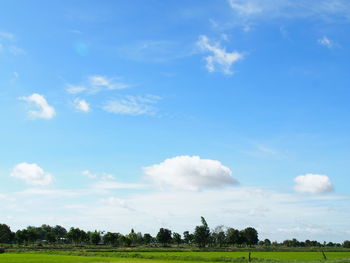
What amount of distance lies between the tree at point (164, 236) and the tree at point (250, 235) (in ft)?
121

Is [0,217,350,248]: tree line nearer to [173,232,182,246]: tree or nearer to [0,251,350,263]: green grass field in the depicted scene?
[173,232,182,246]: tree

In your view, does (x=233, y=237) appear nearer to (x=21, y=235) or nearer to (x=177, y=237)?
(x=177, y=237)

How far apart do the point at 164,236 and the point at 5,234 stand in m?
60.0

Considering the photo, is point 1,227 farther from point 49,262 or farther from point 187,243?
point 49,262

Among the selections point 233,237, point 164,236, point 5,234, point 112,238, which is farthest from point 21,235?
point 233,237

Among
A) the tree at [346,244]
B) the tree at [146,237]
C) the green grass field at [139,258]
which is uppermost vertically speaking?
the tree at [146,237]

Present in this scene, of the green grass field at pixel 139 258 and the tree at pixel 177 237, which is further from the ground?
the tree at pixel 177 237

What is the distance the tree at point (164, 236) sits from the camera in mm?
152875

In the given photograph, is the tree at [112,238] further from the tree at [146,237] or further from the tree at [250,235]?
the tree at [250,235]

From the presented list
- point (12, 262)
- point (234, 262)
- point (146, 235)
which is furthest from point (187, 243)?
point (12, 262)

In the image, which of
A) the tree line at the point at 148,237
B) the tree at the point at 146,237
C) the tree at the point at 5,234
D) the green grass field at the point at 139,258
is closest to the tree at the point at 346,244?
the tree line at the point at 148,237

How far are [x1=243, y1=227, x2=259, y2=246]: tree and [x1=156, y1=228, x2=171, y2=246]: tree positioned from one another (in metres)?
36.9

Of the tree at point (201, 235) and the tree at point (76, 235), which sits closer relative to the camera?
the tree at point (201, 235)

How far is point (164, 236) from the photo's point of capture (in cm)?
15350
